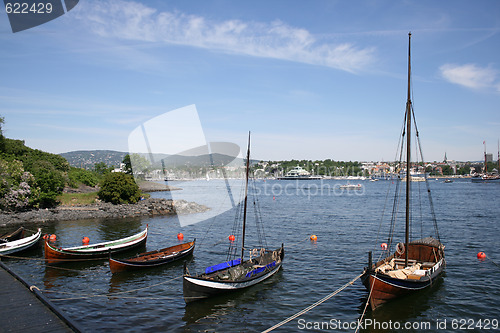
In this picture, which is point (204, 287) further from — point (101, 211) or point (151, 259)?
point (101, 211)

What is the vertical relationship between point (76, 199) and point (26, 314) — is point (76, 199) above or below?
above

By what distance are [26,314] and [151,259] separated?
15.4 metres

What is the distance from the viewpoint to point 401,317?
68.6 feet

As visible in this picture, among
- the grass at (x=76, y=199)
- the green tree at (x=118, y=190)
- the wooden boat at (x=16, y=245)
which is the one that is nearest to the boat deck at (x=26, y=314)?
the wooden boat at (x=16, y=245)

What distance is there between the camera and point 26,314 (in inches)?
647

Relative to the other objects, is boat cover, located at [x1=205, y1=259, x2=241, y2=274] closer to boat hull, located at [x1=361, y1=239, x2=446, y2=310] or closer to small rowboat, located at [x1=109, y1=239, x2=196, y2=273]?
small rowboat, located at [x1=109, y1=239, x2=196, y2=273]

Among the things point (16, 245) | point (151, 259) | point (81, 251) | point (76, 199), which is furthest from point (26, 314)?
point (76, 199)

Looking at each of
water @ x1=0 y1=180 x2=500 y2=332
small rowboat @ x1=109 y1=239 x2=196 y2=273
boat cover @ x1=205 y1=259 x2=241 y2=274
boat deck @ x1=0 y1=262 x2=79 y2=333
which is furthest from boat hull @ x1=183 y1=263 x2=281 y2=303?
small rowboat @ x1=109 y1=239 x2=196 y2=273

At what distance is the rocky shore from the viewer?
56000 mm

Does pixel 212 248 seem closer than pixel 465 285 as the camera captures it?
No

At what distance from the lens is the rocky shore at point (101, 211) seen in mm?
56000

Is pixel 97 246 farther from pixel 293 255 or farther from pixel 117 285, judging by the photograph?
pixel 293 255

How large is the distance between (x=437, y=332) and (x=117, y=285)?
22.7 meters

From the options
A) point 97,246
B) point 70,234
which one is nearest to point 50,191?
point 70,234
